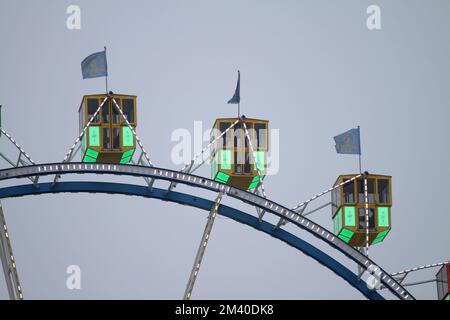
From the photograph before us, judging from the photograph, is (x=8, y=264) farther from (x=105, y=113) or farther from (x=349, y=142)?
(x=349, y=142)

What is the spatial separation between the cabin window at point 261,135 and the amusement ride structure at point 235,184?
4cm

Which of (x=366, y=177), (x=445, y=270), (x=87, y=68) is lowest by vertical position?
(x=445, y=270)

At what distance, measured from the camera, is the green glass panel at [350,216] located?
55.1 m

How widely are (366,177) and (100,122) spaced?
1049cm

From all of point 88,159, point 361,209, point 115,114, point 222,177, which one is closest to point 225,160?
point 222,177

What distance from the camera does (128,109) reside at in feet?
177

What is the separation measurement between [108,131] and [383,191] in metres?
11.1

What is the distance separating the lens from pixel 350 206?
182ft

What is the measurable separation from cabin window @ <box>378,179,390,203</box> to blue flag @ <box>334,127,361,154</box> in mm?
2267

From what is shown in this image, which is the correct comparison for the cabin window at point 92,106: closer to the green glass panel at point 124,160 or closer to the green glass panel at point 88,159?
the green glass panel at point 88,159

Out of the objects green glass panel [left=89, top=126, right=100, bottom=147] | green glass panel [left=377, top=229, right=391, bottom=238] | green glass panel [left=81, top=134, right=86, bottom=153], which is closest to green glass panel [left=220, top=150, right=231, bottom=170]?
green glass panel [left=89, top=126, right=100, bottom=147]
